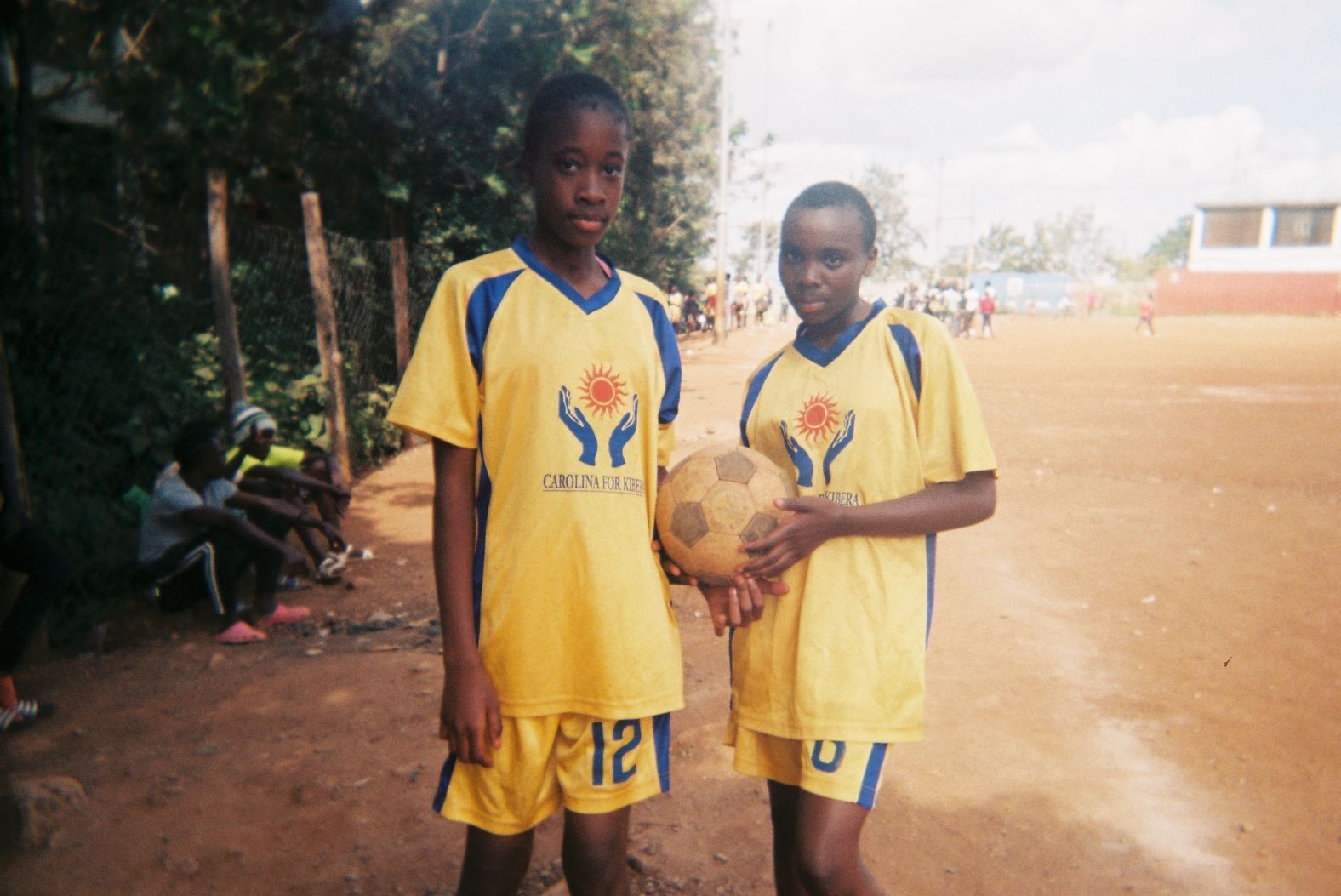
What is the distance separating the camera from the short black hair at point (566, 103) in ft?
6.18

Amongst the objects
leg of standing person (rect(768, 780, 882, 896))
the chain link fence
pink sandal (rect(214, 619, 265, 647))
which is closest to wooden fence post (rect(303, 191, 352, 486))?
the chain link fence

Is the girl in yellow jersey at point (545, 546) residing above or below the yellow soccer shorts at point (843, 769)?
above

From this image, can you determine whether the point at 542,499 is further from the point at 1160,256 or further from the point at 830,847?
the point at 1160,256

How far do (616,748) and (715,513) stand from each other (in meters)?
0.49

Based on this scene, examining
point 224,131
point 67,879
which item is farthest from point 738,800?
point 224,131

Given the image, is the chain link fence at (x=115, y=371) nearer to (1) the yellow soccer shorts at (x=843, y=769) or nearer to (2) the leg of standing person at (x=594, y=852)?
(2) the leg of standing person at (x=594, y=852)

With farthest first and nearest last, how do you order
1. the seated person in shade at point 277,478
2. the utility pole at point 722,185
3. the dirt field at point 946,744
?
1. the utility pole at point 722,185
2. the seated person in shade at point 277,478
3. the dirt field at point 946,744

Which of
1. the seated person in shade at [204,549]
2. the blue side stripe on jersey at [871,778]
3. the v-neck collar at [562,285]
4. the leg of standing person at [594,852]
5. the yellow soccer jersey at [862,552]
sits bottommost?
the seated person in shade at [204,549]

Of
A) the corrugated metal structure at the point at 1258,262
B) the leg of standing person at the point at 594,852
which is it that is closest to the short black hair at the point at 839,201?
the leg of standing person at the point at 594,852

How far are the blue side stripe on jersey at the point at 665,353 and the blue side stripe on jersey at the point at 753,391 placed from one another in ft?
0.88

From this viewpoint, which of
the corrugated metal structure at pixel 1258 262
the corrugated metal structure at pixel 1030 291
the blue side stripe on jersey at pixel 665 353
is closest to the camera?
the blue side stripe on jersey at pixel 665 353

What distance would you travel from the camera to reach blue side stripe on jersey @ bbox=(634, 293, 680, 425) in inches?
80.3

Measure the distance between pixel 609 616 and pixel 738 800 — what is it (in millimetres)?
1766

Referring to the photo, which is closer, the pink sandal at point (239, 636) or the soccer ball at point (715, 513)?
the soccer ball at point (715, 513)
